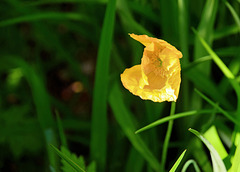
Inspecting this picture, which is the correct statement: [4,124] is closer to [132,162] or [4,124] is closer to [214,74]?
[132,162]

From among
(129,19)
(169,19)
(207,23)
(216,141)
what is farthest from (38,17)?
(216,141)

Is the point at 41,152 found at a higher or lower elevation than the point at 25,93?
lower

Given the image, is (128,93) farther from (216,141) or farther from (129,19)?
(216,141)

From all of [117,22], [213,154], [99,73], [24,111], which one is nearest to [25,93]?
[24,111]

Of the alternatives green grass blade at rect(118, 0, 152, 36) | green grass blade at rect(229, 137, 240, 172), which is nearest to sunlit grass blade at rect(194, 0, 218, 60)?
green grass blade at rect(118, 0, 152, 36)

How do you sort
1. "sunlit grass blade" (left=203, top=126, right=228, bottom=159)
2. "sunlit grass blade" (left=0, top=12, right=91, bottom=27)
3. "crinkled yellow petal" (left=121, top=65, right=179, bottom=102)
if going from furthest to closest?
"sunlit grass blade" (left=0, top=12, right=91, bottom=27) < "sunlit grass blade" (left=203, top=126, right=228, bottom=159) < "crinkled yellow petal" (left=121, top=65, right=179, bottom=102)

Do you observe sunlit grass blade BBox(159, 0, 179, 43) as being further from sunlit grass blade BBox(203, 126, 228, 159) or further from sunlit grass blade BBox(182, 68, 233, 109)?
sunlit grass blade BBox(203, 126, 228, 159)

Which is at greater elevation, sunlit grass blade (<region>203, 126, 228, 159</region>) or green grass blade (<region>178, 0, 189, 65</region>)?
A: green grass blade (<region>178, 0, 189, 65</region>)
